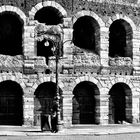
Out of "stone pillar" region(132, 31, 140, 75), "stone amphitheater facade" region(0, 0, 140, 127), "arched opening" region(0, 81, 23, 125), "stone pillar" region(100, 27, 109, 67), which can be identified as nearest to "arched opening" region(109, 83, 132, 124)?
"stone amphitheater facade" region(0, 0, 140, 127)

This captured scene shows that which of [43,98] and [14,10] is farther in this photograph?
[43,98]

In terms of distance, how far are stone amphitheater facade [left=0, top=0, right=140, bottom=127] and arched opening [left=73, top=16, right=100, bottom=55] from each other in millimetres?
179

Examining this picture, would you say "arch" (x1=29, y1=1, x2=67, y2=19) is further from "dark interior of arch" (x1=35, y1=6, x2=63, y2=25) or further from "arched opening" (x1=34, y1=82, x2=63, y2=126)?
"arched opening" (x1=34, y1=82, x2=63, y2=126)

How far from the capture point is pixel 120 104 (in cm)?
2602

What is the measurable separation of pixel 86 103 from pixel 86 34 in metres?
4.74

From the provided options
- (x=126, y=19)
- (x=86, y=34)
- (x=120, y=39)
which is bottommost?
(x=120, y=39)

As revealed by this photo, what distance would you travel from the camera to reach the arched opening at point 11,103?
23625 mm

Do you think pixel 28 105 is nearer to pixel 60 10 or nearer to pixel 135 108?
pixel 60 10

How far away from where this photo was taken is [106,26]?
82.1ft

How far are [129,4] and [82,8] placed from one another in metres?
3.55

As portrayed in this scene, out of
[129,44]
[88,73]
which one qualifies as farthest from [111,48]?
[88,73]

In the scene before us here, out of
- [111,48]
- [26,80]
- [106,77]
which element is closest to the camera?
[26,80]

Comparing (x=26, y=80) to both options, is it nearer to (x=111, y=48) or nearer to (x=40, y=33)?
(x=40, y=33)

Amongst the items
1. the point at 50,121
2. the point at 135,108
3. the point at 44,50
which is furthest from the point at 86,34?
the point at 50,121
